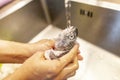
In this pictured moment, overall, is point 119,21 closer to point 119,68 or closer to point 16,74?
point 119,68

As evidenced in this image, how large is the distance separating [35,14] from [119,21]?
0.52 metres

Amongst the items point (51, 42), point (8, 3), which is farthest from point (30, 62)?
point (8, 3)

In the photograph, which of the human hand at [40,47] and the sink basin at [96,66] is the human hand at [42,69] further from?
the sink basin at [96,66]

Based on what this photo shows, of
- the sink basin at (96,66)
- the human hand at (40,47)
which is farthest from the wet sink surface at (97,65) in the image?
the human hand at (40,47)

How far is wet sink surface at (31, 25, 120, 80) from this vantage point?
A: 72cm

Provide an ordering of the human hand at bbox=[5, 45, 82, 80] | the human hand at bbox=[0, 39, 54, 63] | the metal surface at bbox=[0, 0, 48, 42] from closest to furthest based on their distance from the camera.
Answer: the human hand at bbox=[5, 45, 82, 80] < the human hand at bbox=[0, 39, 54, 63] < the metal surface at bbox=[0, 0, 48, 42]

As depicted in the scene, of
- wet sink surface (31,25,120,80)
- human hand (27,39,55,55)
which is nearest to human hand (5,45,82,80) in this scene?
human hand (27,39,55,55)

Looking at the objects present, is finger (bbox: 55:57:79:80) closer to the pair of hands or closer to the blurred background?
the pair of hands

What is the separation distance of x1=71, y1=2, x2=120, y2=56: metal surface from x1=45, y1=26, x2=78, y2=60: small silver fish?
0.78ft

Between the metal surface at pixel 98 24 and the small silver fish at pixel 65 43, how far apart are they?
0.24m

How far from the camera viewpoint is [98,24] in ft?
2.39

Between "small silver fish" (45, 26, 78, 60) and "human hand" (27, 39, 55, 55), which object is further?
"human hand" (27, 39, 55, 55)

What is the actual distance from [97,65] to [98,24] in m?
0.22

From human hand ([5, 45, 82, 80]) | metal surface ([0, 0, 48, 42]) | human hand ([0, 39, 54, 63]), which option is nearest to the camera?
human hand ([5, 45, 82, 80])
